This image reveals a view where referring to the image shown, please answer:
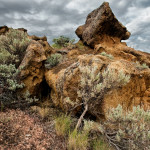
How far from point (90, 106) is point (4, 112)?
3476 millimetres

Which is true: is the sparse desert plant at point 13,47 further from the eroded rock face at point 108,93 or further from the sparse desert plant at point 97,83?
the sparse desert plant at point 97,83

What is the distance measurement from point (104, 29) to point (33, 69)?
1044 centimetres

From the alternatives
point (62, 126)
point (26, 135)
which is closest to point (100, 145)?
point (62, 126)

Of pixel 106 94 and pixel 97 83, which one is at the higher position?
pixel 97 83

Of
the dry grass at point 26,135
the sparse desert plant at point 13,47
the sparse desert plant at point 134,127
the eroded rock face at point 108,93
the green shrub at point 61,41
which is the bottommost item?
the dry grass at point 26,135

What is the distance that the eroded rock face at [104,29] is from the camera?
13.8 m

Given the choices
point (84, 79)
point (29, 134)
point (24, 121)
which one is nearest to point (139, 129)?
point (84, 79)

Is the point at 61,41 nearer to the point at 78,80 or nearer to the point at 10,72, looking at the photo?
the point at 10,72

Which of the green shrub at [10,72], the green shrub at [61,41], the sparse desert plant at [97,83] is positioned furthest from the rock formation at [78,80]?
the green shrub at [61,41]

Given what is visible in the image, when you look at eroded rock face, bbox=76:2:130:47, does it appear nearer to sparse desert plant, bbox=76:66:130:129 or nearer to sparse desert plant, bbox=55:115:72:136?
sparse desert plant, bbox=76:66:130:129

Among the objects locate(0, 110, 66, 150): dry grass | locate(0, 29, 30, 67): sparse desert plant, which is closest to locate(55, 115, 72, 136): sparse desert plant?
locate(0, 110, 66, 150): dry grass

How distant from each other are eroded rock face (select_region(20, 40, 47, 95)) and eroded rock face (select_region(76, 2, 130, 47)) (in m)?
8.68

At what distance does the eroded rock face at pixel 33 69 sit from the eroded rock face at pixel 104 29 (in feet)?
28.5

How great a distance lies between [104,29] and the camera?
14680 mm
